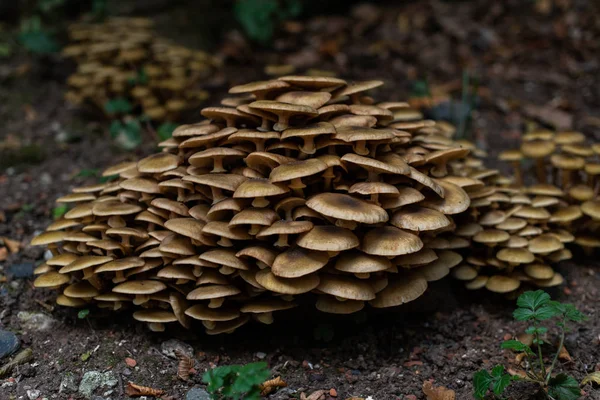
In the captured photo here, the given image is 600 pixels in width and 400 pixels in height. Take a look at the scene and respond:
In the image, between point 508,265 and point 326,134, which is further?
point 508,265

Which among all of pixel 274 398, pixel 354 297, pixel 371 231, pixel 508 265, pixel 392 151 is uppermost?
pixel 392 151

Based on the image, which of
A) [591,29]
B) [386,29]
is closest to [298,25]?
[386,29]

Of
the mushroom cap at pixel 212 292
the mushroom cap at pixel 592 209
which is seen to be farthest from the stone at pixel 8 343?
the mushroom cap at pixel 592 209

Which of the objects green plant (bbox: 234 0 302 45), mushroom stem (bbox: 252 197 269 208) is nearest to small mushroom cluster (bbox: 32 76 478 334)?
mushroom stem (bbox: 252 197 269 208)

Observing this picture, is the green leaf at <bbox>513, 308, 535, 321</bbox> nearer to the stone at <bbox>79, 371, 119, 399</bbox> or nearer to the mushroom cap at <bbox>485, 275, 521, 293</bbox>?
the mushroom cap at <bbox>485, 275, 521, 293</bbox>

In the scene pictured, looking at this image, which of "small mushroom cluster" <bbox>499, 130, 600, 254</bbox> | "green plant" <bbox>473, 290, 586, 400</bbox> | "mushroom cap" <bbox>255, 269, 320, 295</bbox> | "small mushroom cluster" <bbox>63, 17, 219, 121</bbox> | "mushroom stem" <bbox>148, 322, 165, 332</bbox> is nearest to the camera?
"green plant" <bbox>473, 290, 586, 400</bbox>

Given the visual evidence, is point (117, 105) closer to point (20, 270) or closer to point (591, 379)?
point (20, 270)

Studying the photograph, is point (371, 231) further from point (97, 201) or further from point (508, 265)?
point (97, 201)
